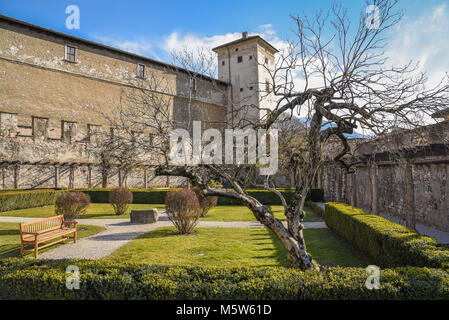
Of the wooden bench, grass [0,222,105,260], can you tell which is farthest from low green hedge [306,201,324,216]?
the wooden bench

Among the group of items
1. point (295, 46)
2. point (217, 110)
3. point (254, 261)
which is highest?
point (217, 110)

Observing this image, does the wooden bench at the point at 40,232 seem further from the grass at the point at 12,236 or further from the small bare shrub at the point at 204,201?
the small bare shrub at the point at 204,201

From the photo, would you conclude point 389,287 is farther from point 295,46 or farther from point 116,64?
point 116,64

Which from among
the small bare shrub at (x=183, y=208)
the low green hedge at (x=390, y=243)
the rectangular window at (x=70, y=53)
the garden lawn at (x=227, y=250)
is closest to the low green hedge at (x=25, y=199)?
the garden lawn at (x=227, y=250)

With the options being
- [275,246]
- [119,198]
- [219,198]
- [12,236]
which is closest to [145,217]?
[119,198]

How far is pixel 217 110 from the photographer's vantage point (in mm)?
33000

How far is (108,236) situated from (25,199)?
9.90 meters

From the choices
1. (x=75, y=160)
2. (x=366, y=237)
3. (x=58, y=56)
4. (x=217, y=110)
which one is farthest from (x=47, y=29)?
(x=366, y=237)

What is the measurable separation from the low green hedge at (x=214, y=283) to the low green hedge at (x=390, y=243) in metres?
0.72

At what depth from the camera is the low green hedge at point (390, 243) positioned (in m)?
4.24
